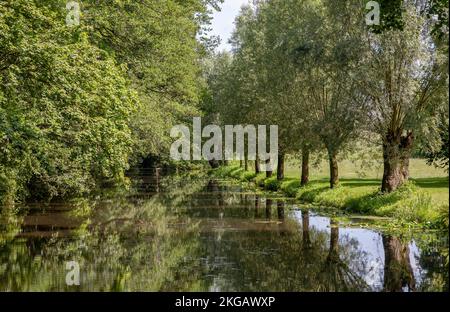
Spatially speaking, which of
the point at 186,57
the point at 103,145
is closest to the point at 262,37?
the point at 186,57

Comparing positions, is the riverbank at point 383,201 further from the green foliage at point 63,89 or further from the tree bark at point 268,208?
the green foliage at point 63,89

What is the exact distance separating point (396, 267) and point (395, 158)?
13.9 meters

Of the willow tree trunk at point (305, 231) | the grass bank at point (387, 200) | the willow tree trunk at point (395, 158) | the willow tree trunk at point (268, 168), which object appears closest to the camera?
the willow tree trunk at point (305, 231)

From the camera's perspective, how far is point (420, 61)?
28.6m

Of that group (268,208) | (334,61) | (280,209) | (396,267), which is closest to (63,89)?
(396,267)

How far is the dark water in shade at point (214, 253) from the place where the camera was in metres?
15.2

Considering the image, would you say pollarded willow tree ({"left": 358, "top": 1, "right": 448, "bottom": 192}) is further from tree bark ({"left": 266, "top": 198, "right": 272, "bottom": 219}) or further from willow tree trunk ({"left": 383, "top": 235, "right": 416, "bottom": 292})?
willow tree trunk ({"left": 383, "top": 235, "right": 416, "bottom": 292})

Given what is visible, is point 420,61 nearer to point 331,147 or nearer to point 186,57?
point 331,147

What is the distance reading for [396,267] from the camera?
16.7 meters

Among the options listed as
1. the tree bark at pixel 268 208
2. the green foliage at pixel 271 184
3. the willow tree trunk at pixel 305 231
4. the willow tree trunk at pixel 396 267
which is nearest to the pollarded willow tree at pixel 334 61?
the tree bark at pixel 268 208

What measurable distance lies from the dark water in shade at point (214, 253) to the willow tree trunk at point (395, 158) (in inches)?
164

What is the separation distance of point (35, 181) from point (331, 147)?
1681 cm

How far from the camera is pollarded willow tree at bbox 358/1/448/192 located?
28156 millimetres

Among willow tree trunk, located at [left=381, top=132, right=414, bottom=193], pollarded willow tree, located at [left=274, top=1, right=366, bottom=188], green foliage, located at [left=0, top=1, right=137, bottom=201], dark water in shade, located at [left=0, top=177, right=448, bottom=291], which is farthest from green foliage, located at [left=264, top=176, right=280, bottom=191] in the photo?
green foliage, located at [left=0, top=1, right=137, bottom=201]
